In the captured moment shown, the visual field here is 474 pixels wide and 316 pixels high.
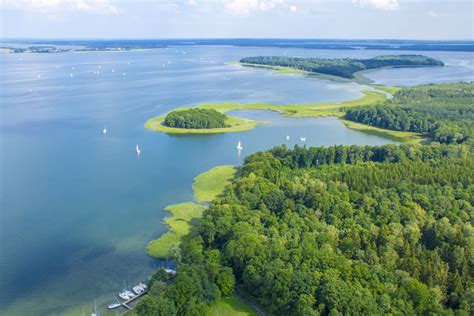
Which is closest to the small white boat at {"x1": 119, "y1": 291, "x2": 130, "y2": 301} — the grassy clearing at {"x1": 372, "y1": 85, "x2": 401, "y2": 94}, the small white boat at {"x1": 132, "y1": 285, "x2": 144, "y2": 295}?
the small white boat at {"x1": 132, "y1": 285, "x2": 144, "y2": 295}

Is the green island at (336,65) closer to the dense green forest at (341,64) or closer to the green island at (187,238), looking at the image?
the dense green forest at (341,64)

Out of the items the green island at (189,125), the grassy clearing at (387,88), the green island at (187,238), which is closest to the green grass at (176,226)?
the green island at (187,238)

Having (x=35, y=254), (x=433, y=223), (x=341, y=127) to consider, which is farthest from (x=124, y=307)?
(x=341, y=127)

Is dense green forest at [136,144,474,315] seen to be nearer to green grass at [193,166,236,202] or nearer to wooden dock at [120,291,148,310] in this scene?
wooden dock at [120,291,148,310]

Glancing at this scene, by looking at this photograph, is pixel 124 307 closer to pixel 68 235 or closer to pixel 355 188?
pixel 68 235

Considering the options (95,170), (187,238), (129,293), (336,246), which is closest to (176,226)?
(187,238)
